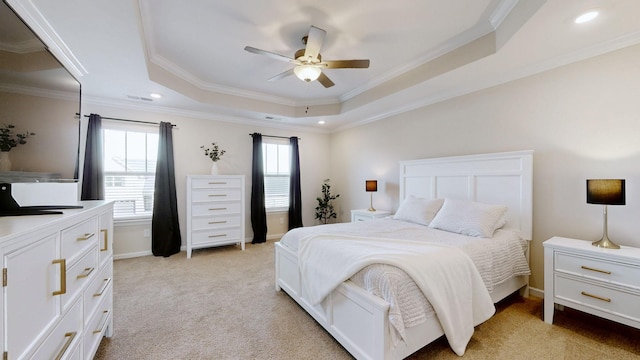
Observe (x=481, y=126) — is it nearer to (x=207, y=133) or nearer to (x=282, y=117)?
(x=282, y=117)

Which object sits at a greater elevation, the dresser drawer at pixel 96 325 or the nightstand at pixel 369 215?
the nightstand at pixel 369 215

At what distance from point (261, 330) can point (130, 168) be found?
357cm

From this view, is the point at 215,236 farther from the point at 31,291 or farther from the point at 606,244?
the point at 606,244

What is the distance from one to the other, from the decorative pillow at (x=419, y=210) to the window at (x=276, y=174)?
279 cm

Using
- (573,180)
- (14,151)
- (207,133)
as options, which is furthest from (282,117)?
(573,180)

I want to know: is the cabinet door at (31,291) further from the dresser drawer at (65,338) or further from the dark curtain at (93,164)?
the dark curtain at (93,164)

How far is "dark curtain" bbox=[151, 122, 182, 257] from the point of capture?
13.5 feet

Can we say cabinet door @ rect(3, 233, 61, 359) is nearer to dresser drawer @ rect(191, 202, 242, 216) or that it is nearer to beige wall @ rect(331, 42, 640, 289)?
dresser drawer @ rect(191, 202, 242, 216)

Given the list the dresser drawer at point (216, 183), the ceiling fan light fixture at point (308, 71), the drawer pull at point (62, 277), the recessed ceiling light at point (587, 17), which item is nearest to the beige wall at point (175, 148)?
the dresser drawer at point (216, 183)

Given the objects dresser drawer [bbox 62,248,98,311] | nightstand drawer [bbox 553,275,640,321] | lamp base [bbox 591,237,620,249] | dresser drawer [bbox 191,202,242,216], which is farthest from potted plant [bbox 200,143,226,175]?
lamp base [bbox 591,237,620,249]

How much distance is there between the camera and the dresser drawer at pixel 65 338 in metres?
1.04

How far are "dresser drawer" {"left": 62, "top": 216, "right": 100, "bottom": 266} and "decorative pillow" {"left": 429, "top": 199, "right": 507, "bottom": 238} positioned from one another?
9.83 ft

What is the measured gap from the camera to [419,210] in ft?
10.6

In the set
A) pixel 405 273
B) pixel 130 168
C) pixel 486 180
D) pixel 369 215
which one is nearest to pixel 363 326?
pixel 405 273
